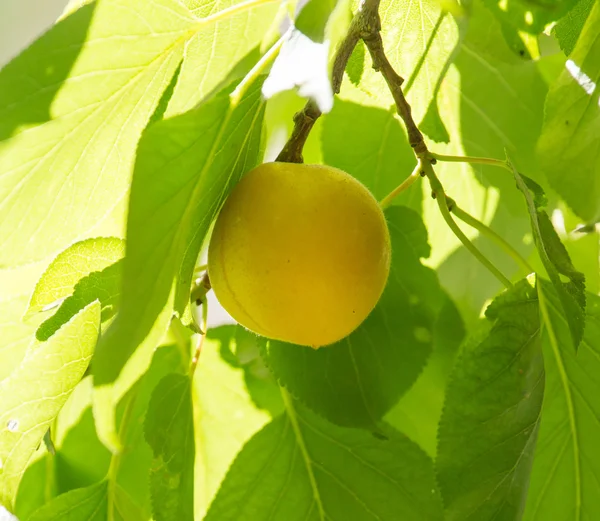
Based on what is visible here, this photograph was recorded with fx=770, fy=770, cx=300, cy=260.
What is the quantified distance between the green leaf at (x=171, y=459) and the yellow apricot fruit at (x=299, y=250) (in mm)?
113

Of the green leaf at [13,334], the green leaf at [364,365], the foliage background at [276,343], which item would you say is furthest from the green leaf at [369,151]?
the green leaf at [13,334]

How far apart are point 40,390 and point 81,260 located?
0.35 feet

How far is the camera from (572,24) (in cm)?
41

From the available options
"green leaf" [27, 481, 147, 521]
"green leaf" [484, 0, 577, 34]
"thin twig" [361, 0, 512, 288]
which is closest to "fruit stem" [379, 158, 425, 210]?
"thin twig" [361, 0, 512, 288]

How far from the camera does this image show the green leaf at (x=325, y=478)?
0.49 m

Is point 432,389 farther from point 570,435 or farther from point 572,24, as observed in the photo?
point 572,24

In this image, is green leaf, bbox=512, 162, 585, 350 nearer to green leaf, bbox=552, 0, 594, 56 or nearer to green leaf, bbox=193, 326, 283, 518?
green leaf, bbox=552, 0, 594, 56

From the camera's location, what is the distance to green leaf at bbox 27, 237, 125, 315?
44 cm

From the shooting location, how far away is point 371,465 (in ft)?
1.64

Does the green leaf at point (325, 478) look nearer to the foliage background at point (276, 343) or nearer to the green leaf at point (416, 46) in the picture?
the foliage background at point (276, 343)

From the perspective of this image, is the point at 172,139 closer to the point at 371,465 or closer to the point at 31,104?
the point at 31,104

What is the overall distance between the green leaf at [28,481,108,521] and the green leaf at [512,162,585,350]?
0.98ft

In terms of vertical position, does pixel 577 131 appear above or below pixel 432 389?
above

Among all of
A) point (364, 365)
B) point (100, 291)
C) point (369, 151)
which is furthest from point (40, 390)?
point (369, 151)
